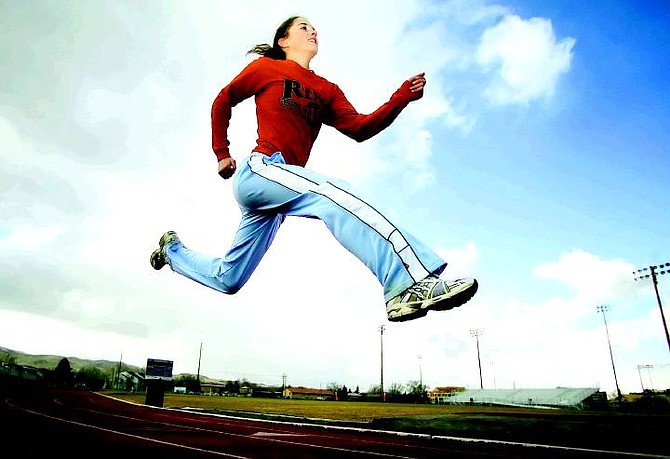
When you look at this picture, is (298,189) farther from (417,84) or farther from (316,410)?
(316,410)

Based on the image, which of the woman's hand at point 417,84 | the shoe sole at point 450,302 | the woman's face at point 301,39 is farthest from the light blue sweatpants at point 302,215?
the woman's face at point 301,39

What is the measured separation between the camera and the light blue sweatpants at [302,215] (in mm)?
2518

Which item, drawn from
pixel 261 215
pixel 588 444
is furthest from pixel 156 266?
pixel 588 444

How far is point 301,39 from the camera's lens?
391 centimetres

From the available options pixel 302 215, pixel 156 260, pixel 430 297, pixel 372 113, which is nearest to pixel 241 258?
pixel 302 215

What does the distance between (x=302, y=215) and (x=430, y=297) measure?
1.02m

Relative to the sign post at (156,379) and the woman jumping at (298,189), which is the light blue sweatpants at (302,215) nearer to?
the woman jumping at (298,189)

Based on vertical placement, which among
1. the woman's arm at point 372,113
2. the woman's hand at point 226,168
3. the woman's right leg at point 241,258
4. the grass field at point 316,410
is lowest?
the grass field at point 316,410

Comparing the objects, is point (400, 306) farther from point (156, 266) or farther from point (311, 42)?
point (156, 266)

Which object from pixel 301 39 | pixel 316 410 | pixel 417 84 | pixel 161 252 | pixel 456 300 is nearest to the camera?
pixel 456 300

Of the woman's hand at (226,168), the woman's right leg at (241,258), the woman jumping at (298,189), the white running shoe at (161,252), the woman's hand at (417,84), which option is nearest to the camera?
the woman jumping at (298,189)

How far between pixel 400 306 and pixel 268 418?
9389mm

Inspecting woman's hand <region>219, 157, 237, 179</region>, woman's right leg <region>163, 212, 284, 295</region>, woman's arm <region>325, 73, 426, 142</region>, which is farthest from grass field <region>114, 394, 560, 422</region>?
woman's arm <region>325, 73, 426, 142</region>

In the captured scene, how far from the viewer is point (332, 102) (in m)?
3.69
